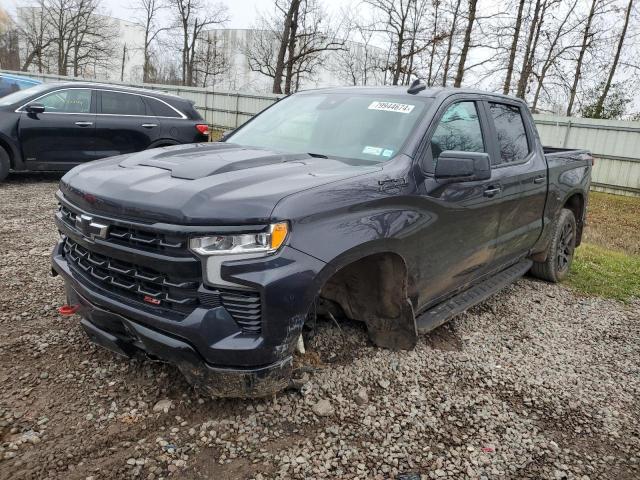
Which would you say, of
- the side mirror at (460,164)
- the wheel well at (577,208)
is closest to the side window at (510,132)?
the side mirror at (460,164)

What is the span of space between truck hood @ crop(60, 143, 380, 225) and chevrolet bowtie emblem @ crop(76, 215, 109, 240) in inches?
2.4

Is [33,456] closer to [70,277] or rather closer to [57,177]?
[70,277]

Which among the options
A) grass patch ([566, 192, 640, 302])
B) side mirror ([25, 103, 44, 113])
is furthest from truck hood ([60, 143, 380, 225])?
side mirror ([25, 103, 44, 113])

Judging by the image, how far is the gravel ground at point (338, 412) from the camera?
92.4 inches

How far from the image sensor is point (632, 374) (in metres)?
3.62

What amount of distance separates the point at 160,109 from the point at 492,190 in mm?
7074

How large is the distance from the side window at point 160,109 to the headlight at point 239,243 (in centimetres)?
756

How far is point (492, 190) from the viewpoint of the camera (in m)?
3.73

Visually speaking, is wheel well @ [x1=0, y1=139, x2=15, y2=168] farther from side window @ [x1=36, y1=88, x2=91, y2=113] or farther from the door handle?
the door handle

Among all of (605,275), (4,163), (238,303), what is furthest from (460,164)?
(4,163)

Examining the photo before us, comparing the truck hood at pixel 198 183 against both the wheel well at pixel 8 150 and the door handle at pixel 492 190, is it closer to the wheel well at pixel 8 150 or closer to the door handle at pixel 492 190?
the door handle at pixel 492 190

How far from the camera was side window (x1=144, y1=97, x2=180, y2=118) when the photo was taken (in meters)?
9.02

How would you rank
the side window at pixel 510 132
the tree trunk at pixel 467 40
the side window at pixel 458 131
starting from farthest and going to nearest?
the tree trunk at pixel 467 40, the side window at pixel 510 132, the side window at pixel 458 131

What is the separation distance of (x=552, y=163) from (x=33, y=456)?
465 centimetres
